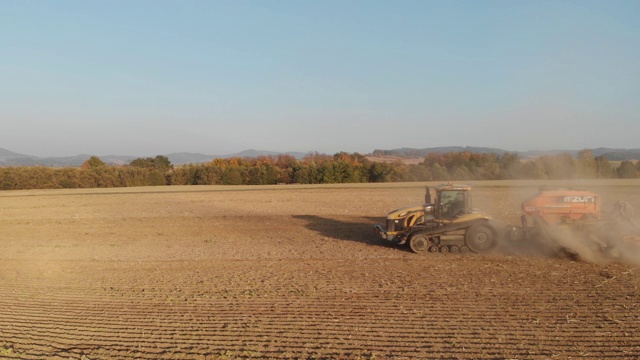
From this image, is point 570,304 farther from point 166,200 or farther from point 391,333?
point 166,200

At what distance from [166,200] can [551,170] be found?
1119 inches

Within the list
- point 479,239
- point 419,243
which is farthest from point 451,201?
point 419,243

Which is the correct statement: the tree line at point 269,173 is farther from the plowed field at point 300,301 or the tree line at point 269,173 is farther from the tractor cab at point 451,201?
the plowed field at point 300,301

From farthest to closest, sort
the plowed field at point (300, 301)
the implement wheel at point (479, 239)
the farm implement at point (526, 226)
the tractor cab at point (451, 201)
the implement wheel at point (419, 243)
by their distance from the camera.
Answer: the tractor cab at point (451, 201) < the implement wheel at point (419, 243) < the implement wheel at point (479, 239) < the farm implement at point (526, 226) < the plowed field at point (300, 301)

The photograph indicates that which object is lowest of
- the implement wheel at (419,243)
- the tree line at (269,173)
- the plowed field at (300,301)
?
the plowed field at (300,301)

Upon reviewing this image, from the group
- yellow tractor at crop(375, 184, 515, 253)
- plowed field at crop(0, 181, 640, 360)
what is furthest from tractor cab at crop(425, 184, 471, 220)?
plowed field at crop(0, 181, 640, 360)

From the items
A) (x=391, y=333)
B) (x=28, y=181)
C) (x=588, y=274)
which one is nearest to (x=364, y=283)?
(x=391, y=333)

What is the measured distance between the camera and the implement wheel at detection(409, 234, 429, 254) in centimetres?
Answer: 1551

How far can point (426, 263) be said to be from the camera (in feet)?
46.0

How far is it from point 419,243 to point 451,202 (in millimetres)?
1839

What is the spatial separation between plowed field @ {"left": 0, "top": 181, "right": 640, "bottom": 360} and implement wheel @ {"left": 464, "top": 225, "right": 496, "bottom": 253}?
42 cm

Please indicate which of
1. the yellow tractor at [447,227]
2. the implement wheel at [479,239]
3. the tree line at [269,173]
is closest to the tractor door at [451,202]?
the yellow tractor at [447,227]

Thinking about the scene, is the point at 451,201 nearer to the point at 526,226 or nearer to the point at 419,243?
the point at 419,243

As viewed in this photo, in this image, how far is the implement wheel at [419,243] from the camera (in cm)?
1551
